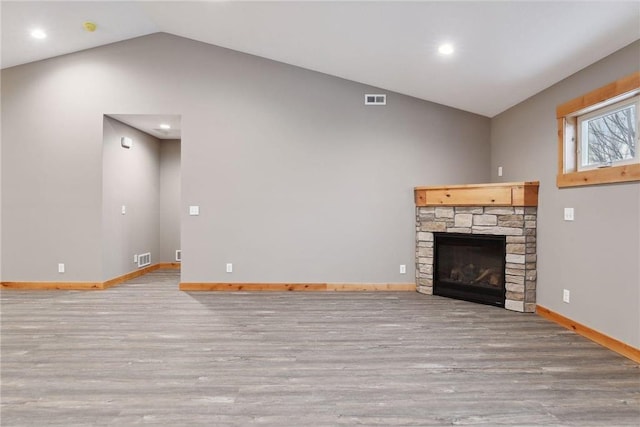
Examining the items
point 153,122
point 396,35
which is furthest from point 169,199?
point 396,35

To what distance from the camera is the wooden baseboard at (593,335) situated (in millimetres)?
2811

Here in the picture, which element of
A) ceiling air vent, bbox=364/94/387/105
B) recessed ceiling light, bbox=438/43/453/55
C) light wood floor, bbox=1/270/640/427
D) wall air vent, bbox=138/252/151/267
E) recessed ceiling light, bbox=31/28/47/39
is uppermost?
recessed ceiling light, bbox=31/28/47/39

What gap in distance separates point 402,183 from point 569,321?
2.60 meters

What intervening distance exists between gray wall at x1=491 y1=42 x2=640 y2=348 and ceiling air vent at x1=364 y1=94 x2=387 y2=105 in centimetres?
172

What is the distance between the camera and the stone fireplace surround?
4133mm

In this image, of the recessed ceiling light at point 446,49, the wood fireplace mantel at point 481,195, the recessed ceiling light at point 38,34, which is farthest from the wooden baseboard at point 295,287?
the recessed ceiling light at point 38,34

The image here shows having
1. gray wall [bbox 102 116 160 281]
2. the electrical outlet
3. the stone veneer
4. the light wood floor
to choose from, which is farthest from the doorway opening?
the electrical outlet

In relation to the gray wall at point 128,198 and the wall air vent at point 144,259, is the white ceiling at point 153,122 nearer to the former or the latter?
Result: the gray wall at point 128,198

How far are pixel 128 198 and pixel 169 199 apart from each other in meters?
1.21

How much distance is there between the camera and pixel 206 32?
4762 millimetres

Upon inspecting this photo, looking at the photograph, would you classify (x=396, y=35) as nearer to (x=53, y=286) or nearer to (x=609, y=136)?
(x=609, y=136)

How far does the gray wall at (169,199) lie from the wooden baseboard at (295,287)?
7.36 feet

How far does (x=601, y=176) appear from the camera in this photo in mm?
3148

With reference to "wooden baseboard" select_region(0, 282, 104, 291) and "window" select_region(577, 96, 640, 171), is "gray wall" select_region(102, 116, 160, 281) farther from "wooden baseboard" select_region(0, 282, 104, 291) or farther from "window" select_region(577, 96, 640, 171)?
"window" select_region(577, 96, 640, 171)
